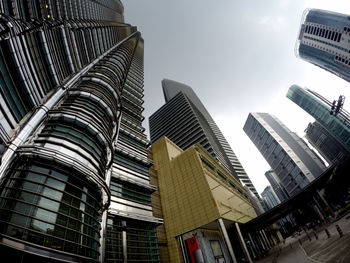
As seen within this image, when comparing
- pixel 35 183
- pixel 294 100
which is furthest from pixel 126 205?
pixel 294 100

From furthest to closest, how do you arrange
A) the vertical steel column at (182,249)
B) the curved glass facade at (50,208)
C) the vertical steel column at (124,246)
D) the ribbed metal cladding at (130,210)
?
the vertical steel column at (182,249), the ribbed metal cladding at (130,210), the vertical steel column at (124,246), the curved glass facade at (50,208)

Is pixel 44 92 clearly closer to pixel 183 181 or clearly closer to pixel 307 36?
pixel 183 181

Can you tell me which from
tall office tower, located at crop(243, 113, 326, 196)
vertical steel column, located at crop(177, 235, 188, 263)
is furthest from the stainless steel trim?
tall office tower, located at crop(243, 113, 326, 196)

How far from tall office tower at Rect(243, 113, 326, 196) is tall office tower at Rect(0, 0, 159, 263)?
135052mm

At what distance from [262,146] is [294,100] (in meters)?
52.5

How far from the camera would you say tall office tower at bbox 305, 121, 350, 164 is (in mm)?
125375

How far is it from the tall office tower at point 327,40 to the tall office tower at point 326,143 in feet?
197

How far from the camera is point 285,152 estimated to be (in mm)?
130000

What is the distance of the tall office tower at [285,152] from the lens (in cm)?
12000

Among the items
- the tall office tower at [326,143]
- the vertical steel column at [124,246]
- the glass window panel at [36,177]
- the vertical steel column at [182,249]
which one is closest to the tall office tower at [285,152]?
the tall office tower at [326,143]

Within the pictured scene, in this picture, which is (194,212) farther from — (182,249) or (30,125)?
(30,125)

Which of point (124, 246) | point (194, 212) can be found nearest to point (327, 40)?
point (194, 212)

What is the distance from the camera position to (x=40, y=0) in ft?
116

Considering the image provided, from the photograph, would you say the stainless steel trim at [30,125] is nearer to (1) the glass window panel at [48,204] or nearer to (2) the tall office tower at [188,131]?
(1) the glass window panel at [48,204]
